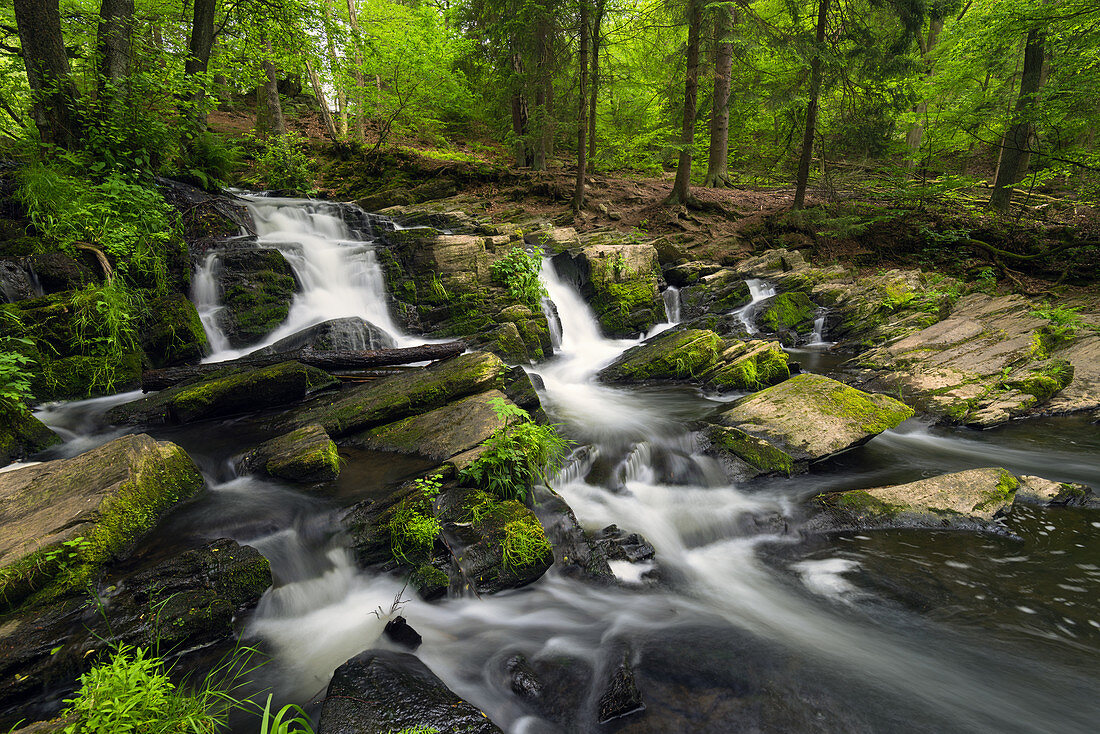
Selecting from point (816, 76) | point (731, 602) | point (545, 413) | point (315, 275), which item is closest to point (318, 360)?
point (545, 413)

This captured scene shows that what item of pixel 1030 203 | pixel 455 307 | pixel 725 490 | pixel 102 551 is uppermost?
pixel 1030 203

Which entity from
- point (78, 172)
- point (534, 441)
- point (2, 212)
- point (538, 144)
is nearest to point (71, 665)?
point (534, 441)

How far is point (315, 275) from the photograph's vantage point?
32.4ft

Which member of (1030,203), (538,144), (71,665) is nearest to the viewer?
(71,665)

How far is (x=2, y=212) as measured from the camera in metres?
6.75

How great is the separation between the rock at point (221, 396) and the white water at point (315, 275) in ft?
5.98

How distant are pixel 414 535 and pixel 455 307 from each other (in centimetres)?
671

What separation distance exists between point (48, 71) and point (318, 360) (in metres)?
6.39

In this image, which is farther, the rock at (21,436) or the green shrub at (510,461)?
the rock at (21,436)

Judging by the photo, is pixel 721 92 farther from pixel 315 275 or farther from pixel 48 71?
pixel 48 71

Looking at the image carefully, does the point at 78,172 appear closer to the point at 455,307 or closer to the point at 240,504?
the point at 455,307

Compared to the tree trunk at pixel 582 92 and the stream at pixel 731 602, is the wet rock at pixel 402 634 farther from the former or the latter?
the tree trunk at pixel 582 92

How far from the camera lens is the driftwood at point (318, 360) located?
20.6 feet

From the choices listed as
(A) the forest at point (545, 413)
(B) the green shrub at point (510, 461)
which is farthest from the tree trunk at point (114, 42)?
(B) the green shrub at point (510, 461)
